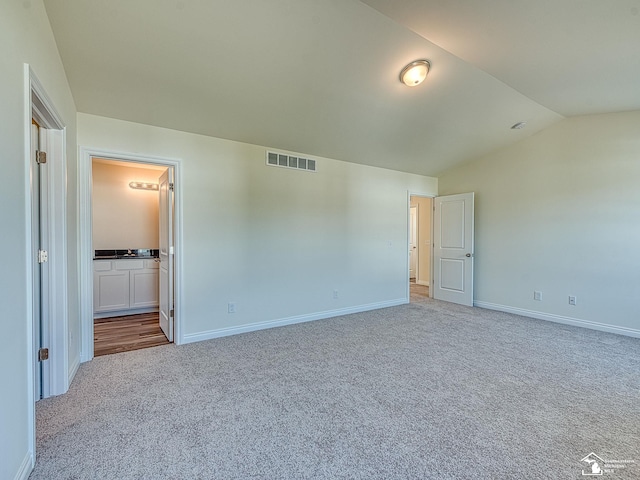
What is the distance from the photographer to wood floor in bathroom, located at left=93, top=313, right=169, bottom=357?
326 centimetres

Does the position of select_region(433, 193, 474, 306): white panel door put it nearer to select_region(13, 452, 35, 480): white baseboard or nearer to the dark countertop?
the dark countertop

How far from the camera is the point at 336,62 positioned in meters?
2.59

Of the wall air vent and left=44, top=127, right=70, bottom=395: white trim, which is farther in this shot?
the wall air vent

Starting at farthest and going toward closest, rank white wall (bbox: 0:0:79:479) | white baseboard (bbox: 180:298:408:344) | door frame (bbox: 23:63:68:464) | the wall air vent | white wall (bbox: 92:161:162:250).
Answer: white wall (bbox: 92:161:162:250) < the wall air vent < white baseboard (bbox: 180:298:408:344) < door frame (bbox: 23:63:68:464) < white wall (bbox: 0:0:79:479)

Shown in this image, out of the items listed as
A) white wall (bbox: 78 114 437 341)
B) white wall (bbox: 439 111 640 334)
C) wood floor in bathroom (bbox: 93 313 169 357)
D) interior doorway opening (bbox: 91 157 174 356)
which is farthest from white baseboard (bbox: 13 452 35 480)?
white wall (bbox: 439 111 640 334)

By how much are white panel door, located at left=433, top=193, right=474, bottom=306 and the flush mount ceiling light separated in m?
2.89

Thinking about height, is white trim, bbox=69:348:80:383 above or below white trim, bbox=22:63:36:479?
below

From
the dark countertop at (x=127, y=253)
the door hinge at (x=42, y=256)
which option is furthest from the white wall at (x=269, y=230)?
the dark countertop at (x=127, y=253)

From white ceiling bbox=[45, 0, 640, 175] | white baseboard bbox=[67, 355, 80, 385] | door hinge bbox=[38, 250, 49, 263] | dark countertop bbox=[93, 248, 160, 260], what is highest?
white ceiling bbox=[45, 0, 640, 175]

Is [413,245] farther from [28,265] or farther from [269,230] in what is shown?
[28,265]

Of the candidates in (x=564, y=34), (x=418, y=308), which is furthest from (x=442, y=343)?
(x=564, y=34)

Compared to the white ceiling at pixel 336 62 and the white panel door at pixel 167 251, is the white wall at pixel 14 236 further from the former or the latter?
the white panel door at pixel 167 251

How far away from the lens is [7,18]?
53.4 inches

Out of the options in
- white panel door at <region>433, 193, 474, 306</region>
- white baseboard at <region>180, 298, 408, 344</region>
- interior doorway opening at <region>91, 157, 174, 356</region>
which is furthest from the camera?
white panel door at <region>433, 193, 474, 306</region>
